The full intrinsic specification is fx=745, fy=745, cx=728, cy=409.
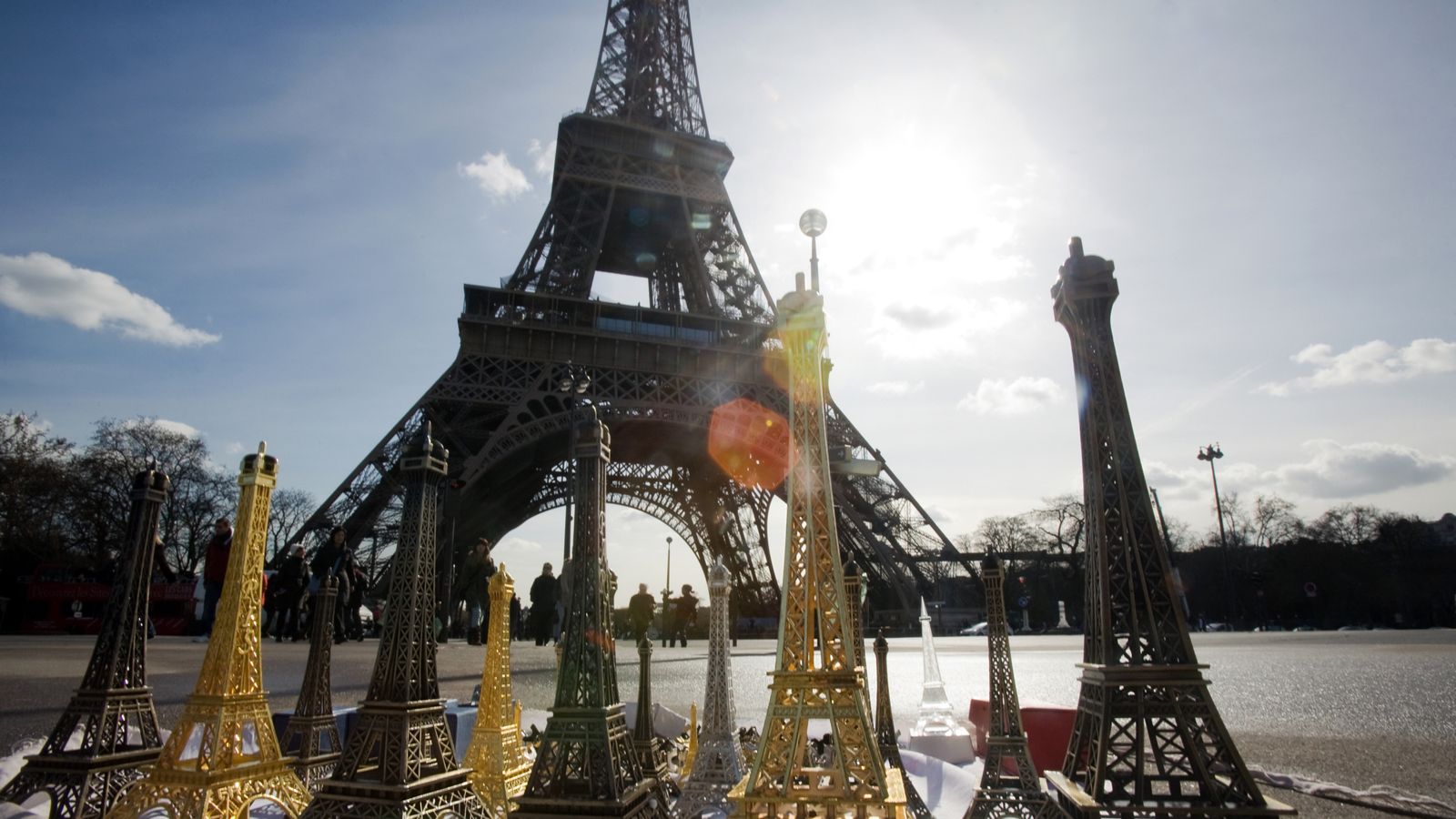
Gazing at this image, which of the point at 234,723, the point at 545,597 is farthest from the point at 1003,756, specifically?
the point at 545,597

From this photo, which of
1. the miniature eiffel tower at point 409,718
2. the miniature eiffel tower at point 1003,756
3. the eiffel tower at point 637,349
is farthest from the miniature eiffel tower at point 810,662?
the eiffel tower at point 637,349

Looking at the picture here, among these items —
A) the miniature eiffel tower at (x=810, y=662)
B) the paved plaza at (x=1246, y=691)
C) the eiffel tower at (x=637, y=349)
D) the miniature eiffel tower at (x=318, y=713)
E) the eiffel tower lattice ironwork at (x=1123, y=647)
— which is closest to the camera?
the miniature eiffel tower at (x=810, y=662)

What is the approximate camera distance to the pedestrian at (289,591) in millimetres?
11859

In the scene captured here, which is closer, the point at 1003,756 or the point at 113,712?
the point at 113,712

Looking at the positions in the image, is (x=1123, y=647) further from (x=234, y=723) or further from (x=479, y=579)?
(x=479, y=579)

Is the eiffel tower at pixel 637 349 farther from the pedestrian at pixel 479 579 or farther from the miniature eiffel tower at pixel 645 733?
the miniature eiffel tower at pixel 645 733

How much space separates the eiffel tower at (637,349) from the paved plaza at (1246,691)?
7.93m

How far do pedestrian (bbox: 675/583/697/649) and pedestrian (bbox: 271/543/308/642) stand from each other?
5818 mm

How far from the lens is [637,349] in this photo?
2595 centimetres

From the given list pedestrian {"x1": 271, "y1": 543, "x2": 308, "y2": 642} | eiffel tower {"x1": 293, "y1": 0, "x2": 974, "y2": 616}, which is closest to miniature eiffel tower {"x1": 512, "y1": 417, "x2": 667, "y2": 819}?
pedestrian {"x1": 271, "y1": 543, "x2": 308, "y2": 642}

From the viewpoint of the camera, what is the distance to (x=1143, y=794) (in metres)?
3.30

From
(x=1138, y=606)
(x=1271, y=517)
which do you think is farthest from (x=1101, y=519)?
(x=1271, y=517)

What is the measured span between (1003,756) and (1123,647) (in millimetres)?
1125

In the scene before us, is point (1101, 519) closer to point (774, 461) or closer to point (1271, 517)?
point (774, 461)
